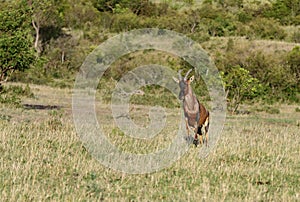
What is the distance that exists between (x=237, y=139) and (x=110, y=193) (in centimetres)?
497

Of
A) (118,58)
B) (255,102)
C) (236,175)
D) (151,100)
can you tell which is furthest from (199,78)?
(236,175)

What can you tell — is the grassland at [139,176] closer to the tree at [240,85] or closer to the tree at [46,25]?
the tree at [240,85]

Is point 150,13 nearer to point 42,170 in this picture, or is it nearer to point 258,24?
point 258,24

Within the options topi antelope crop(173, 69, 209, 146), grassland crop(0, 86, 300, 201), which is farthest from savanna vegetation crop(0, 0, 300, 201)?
topi antelope crop(173, 69, 209, 146)

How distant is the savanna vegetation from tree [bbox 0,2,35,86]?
3 centimetres

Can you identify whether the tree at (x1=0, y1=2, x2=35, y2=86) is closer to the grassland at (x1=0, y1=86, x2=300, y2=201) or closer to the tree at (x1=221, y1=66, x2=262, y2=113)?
the grassland at (x1=0, y1=86, x2=300, y2=201)

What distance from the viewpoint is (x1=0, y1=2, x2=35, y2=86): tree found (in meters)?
15.8

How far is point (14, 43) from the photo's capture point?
Answer: 51.8 ft

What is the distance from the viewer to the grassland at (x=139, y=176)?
6195mm

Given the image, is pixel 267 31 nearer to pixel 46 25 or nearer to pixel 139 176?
pixel 46 25

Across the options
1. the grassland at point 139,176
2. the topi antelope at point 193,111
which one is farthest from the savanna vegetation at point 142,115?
the topi antelope at point 193,111

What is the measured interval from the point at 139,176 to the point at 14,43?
984 cm

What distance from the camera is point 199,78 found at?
89.3 ft

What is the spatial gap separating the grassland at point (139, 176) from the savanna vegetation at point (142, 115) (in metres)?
0.02
